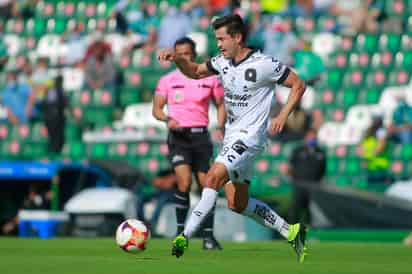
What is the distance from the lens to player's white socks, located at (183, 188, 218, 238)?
34.3 ft

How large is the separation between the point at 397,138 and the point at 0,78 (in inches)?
397

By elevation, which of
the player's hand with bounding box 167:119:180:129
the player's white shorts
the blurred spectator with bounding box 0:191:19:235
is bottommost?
the blurred spectator with bounding box 0:191:19:235

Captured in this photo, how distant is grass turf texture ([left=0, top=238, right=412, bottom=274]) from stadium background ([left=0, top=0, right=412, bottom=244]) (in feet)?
25.4

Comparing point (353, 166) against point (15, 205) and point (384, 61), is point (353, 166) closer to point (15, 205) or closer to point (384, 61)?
point (384, 61)

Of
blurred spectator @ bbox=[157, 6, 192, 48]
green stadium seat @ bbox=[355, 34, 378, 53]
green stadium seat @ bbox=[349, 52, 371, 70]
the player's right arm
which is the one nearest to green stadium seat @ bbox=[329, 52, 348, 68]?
green stadium seat @ bbox=[349, 52, 371, 70]

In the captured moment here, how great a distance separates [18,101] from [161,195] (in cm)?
578

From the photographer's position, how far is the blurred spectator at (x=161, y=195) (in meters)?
20.0

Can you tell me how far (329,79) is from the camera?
78.9ft

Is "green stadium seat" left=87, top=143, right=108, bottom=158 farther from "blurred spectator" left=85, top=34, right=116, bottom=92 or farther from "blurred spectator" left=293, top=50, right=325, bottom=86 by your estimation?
"blurred spectator" left=293, top=50, right=325, bottom=86

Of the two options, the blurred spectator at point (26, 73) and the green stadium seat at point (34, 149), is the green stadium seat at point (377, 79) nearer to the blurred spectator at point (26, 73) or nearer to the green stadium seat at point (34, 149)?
the green stadium seat at point (34, 149)

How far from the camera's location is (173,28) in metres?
25.2

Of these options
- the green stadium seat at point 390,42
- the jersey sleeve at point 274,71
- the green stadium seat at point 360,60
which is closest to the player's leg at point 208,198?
the jersey sleeve at point 274,71

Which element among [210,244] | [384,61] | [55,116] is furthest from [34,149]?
[210,244]

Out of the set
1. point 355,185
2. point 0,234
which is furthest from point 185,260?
point 0,234
